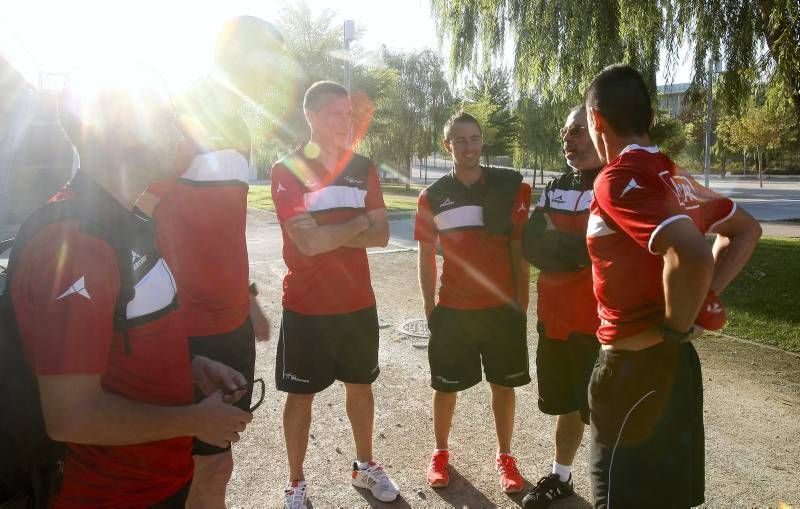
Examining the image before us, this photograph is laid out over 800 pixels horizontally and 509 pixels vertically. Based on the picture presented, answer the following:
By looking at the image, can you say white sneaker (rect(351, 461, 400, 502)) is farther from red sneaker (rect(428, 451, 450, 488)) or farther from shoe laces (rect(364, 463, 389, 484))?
red sneaker (rect(428, 451, 450, 488))

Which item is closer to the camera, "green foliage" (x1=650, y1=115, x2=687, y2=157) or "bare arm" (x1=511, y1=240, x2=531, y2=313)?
"bare arm" (x1=511, y1=240, x2=531, y2=313)

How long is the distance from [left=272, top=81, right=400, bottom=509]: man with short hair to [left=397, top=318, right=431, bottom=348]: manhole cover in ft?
8.46

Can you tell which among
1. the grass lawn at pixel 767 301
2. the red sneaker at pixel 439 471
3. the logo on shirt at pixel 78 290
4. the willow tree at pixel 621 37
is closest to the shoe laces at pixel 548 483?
the red sneaker at pixel 439 471

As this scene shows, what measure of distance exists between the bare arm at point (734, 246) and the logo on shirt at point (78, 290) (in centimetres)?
201

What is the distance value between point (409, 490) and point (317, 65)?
2496cm

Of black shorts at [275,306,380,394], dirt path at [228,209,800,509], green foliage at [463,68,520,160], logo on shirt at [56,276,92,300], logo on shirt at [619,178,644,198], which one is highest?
green foliage at [463,68,520,160]

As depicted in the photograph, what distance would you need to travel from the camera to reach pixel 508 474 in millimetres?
3367

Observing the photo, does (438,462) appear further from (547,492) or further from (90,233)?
(90,233)

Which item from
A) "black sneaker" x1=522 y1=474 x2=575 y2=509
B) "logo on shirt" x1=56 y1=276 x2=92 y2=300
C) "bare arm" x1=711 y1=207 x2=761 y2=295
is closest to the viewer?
"logo on shirt" x1=56 y1=276 x2=92 y2=300

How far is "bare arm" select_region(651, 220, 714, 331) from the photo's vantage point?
1.78 metres

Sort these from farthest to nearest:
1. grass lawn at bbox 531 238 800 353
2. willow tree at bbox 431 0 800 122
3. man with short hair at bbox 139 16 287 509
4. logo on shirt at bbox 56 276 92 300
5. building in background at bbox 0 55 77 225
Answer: building in background at bbox 0 55 77 225, willow tree at bbox 431 0 800 122, grass lawn at bbox 531 238 800 353, man with short hair at bbox 139 16 287 509, logo on shirt at bbox 56 276 92 300

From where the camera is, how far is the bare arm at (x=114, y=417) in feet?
4.32

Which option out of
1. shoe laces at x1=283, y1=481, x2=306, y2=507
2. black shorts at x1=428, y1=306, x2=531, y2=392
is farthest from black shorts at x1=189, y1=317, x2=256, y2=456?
black shorts at x1=428, y1=306, x2=531, y2=392

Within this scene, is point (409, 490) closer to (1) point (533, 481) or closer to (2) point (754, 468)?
(1) point (533, 481)
